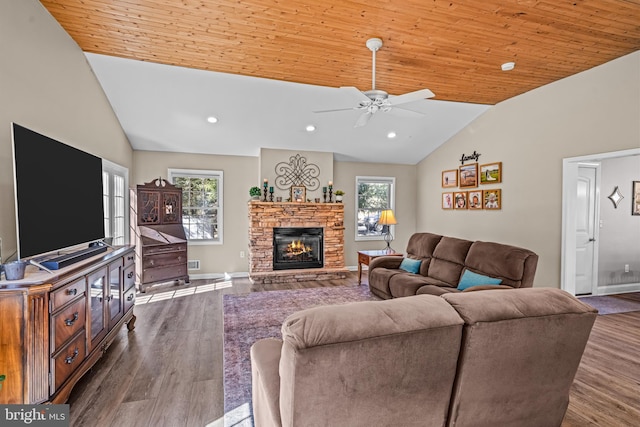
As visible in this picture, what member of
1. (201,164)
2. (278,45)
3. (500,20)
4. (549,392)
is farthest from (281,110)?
(549,392)

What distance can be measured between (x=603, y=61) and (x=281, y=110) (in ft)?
13.8

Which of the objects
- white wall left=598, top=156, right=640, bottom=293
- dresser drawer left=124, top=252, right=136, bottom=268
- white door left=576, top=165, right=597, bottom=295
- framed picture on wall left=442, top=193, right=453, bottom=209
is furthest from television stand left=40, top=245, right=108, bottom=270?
white wall left=598, top=156, right=640, bottom=293

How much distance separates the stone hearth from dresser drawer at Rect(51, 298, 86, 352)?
3.50 m

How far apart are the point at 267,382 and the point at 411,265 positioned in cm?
353

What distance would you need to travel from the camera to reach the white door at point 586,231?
5.00 m

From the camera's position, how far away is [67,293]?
2.10 meters

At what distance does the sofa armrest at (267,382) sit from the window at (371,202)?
553cm

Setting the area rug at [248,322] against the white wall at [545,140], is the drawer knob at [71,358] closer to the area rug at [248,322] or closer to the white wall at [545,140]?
the area rug at [248,322]

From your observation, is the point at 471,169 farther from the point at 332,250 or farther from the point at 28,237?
the point at 28,237

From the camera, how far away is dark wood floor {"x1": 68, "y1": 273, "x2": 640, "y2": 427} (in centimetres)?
206

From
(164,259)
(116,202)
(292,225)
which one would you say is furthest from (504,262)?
(116,202)

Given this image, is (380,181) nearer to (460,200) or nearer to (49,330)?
(460,200)

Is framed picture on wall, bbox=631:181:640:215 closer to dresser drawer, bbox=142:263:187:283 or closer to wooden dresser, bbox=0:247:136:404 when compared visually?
wooden dresser, bbox=0:247:136:404

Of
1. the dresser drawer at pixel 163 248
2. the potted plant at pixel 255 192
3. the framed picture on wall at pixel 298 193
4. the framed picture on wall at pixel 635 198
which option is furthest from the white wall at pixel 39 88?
the framed picture on wall at pixel 635 198
